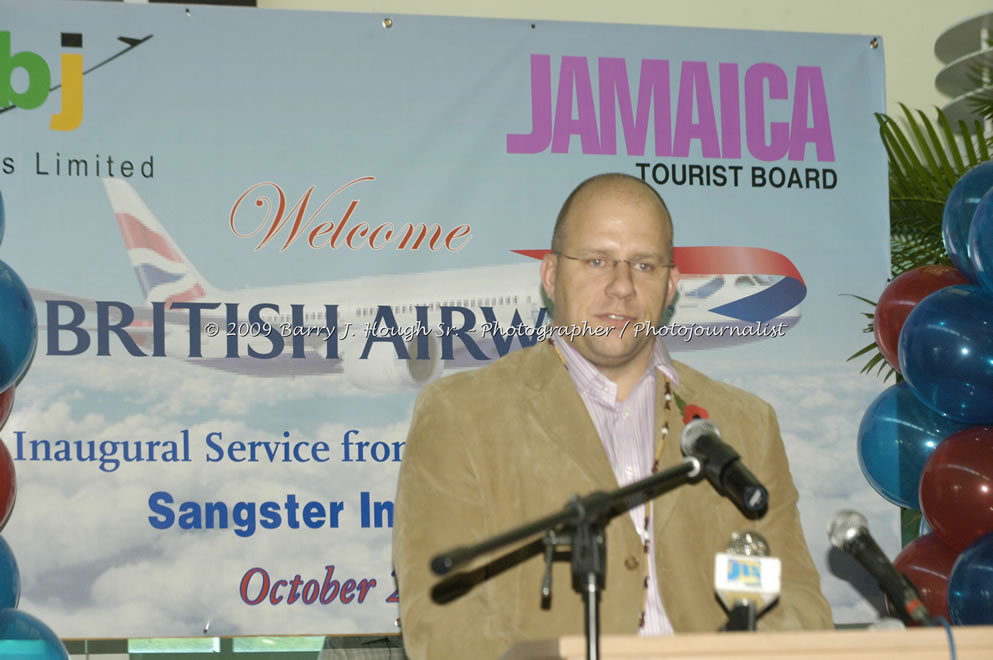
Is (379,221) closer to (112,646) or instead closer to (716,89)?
(716,89)

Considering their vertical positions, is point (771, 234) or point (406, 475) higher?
point (771, 234)

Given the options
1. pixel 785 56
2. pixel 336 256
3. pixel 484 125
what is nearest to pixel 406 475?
pixel 336 256

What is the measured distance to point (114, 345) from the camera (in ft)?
12.9

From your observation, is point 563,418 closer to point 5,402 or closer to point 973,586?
point 973,586

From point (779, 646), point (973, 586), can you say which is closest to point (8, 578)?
point (779, 646)

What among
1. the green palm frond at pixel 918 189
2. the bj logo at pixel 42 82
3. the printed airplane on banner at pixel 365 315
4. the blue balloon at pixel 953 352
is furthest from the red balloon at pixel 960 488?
the bj logo at pixel 42 82

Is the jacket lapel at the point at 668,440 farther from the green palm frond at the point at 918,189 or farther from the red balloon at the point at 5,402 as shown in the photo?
the red balloon at the point at 5,402

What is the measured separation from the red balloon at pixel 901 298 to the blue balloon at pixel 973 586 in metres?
0.68

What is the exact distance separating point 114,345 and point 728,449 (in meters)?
2.41

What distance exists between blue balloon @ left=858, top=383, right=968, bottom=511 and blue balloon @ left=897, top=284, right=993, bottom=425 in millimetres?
260

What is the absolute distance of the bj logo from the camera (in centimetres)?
399

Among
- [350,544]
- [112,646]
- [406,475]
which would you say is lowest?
[112,646]

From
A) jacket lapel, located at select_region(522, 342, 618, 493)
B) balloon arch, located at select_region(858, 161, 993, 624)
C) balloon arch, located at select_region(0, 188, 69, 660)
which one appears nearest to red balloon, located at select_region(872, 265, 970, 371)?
balloon arch, located at select_region(858, 161, 993, 624)

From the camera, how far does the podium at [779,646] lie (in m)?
1.96
